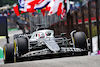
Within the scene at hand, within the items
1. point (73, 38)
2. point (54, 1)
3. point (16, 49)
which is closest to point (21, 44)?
point (16, 49)

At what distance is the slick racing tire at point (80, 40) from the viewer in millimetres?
7379

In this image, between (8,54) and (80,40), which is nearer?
(8,54)

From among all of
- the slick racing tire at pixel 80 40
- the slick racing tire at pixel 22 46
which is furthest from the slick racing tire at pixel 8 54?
the slick racing tire at pixel 80 40

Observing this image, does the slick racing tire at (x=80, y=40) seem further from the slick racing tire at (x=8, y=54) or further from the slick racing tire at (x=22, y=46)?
the slick racing tire at (x=8, y=54)

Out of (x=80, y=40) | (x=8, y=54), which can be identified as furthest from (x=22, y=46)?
(x=80, y=40)

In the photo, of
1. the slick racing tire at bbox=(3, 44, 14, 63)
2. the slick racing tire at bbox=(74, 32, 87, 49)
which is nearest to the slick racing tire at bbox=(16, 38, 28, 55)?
the slick racing tire at bbox=(3, 44, 14, 63)

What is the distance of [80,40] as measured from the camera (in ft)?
24.4

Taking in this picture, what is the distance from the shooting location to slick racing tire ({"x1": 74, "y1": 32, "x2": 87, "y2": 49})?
24.2 ft


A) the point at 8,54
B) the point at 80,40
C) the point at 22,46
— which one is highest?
the point at 80,40

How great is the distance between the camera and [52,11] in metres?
14.6

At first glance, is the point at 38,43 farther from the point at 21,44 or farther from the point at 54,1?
the point at 54,1

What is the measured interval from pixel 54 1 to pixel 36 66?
1063 centimetres

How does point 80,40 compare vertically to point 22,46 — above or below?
above

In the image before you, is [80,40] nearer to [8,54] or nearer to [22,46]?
[22,46]
